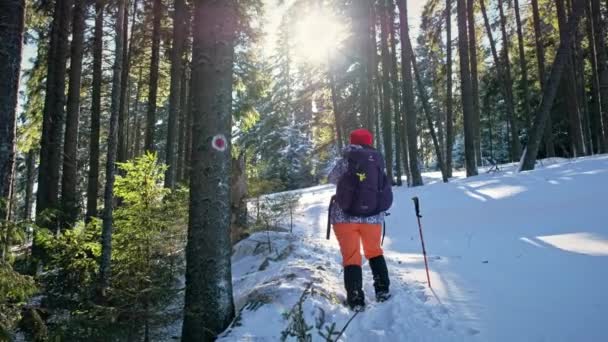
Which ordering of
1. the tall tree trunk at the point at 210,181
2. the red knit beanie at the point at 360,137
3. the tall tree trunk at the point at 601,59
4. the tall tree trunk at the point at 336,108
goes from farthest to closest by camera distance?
the tall tree trunk at the point at 336,108
the tall tree trunk at the point at 601,59
the red knit beanie at the point at 360,137
the tall tree trunk at the point at 210,181

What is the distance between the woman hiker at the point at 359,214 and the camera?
4.86m

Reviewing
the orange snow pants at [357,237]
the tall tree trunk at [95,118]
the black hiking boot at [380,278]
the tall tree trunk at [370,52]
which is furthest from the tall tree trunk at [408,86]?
the black hiking boot at [380,278]

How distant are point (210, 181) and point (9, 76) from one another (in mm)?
1876

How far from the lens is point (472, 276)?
5.45m

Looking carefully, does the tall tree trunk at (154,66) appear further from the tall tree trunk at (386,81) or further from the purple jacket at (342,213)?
the purple jacket at (342,213)

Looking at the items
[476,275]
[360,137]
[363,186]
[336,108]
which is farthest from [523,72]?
[363,186]

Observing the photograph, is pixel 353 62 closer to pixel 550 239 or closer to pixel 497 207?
pixel 497 207

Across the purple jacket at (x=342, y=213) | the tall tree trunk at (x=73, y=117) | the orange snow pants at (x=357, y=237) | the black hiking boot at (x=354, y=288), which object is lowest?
the black hiking boot at (x=354, y=288)

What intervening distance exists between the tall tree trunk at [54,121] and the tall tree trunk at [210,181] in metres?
6.25

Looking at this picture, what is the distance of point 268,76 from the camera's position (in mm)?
16406

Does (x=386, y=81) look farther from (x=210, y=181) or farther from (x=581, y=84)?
(x=210, y=181)

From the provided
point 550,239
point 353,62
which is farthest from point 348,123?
point 550,239

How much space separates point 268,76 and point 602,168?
35.2 feet

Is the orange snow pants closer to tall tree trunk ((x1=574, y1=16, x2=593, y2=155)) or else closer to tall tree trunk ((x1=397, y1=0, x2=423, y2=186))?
tall tree trunk ((x1=397, y1=0, x2=423, y2=186))
